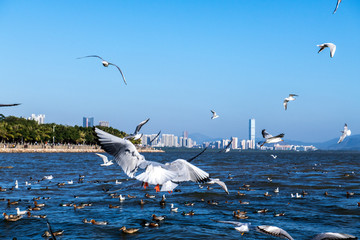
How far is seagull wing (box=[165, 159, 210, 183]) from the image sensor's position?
26.9ft

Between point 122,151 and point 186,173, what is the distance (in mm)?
1474

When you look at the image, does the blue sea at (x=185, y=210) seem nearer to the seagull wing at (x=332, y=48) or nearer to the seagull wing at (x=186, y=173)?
the seagull wing at (x=186, y=173)

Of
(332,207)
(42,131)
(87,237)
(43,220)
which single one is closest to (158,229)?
(87,237)

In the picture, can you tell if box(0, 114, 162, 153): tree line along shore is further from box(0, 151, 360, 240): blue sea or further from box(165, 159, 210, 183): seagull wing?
box(165, 159, 210, 183): seagull wing

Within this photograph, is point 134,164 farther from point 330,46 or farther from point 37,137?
point 37,137

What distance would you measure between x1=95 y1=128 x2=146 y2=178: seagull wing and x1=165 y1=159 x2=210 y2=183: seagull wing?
0.79 meters

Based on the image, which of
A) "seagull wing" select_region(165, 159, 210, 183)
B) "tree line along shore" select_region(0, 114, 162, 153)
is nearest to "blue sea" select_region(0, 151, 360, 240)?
"seagull wing" select_region(165, 159, 210, 183)

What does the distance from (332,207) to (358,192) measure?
868 cm

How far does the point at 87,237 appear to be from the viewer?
1727 centimetres

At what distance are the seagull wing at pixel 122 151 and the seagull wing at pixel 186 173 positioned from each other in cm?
79

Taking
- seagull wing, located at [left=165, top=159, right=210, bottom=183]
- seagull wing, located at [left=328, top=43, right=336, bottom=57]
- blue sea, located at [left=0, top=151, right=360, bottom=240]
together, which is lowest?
blue sea, located at [left=0, top=151, right=360, bottom=240]

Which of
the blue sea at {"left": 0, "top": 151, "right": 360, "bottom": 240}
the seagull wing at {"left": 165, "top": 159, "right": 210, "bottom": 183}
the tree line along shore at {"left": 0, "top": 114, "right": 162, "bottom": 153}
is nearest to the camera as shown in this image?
the seagull wing at {"left": 165, "top": 159, "right": 210, "bottom": 183}

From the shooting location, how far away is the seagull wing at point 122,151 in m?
7.83

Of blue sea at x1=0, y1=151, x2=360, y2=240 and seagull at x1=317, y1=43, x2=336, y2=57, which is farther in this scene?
blue sea at x1=0, y1=151, x2=360, y2=240
